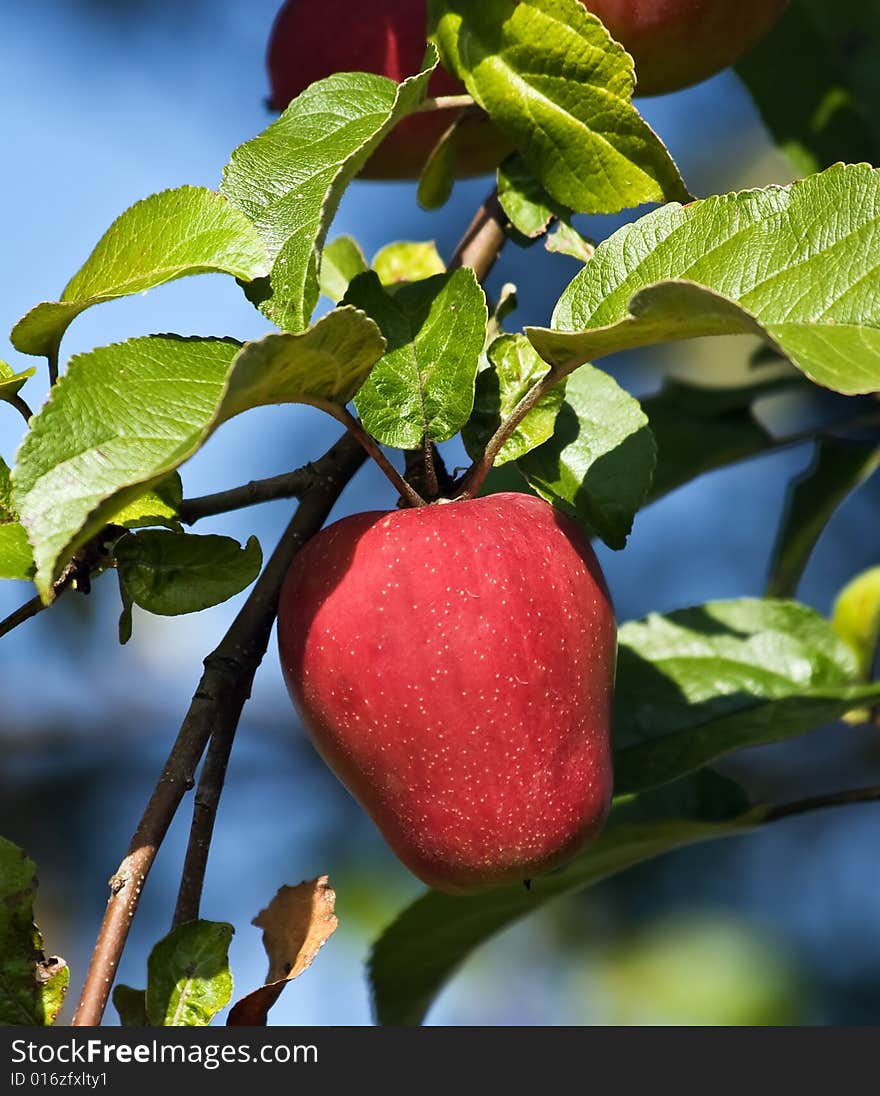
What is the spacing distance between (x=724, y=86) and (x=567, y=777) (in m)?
2.13

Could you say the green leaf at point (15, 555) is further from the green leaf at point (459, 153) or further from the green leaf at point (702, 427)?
the green leaf at point (702, 427)

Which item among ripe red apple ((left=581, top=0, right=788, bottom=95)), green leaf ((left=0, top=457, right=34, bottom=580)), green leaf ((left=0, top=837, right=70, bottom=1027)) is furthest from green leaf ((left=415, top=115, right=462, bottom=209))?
green leaf ((left=0, top=837, right=70, bottom=1027))

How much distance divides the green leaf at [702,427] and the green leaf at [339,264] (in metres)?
0.36

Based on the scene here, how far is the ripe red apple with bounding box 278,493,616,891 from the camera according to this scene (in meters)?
0.55

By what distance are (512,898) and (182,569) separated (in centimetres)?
45

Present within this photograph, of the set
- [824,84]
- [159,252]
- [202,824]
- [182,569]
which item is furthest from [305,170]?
[824,84]

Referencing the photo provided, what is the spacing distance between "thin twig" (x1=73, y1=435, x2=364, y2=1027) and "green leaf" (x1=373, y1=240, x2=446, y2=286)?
242mm

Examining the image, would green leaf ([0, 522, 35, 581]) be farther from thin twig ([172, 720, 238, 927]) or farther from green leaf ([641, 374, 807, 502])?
green leaf ([641, 374, 807, 502])

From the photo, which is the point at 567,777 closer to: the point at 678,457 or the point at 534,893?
the point at 534,893

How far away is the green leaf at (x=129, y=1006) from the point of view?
58 centimetres

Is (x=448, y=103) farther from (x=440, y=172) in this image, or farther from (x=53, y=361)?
(x=53, y=361)

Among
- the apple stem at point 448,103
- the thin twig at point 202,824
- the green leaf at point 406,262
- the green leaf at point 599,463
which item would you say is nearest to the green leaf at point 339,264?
the green leaf at point 406,262

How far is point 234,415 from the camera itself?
0.49 meters

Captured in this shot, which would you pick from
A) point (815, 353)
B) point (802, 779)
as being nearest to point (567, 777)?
point (815, 353)
